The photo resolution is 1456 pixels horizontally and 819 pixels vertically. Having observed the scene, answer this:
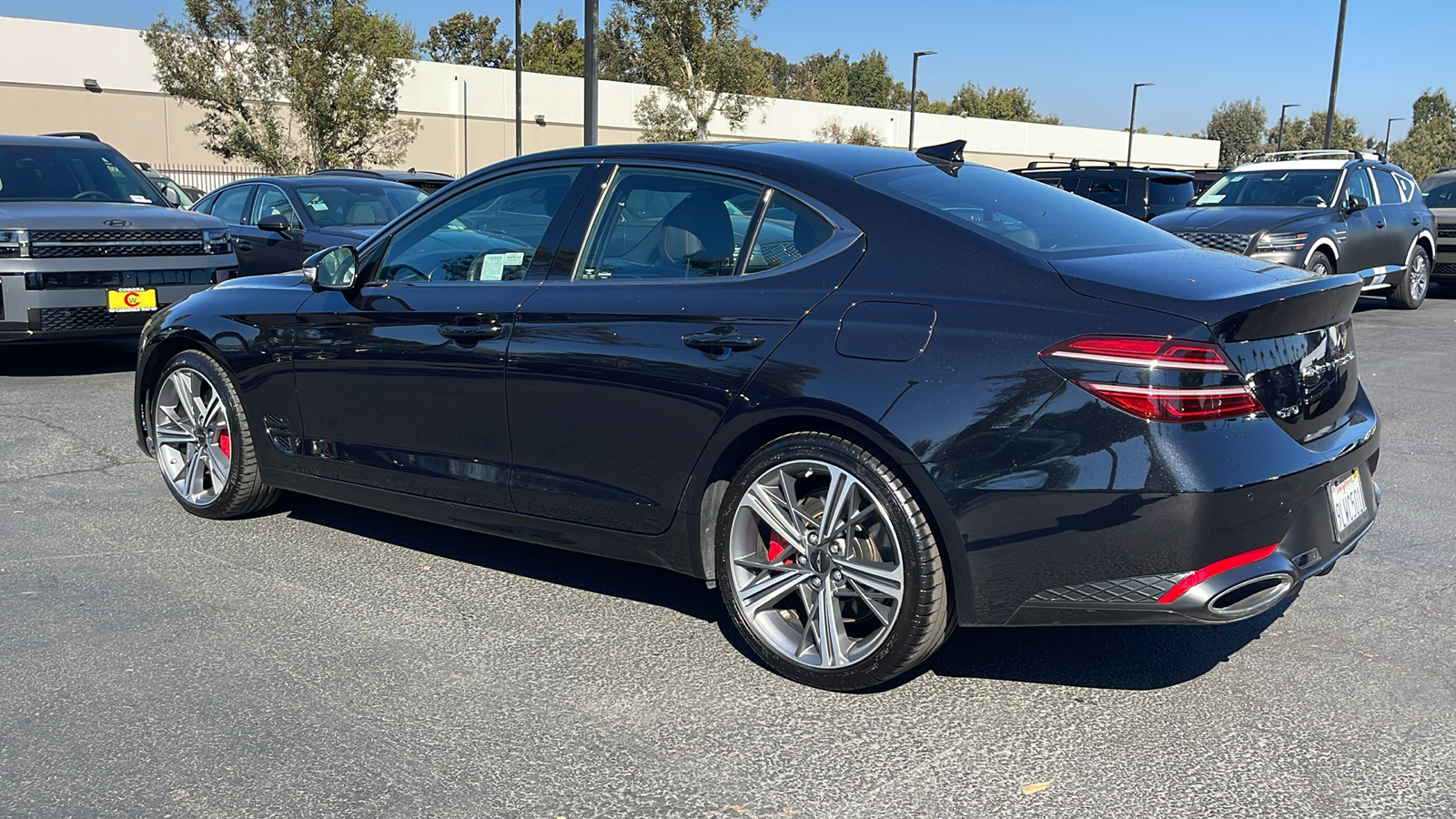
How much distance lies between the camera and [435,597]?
457 centimetres

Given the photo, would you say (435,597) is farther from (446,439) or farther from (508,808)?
(508,808)

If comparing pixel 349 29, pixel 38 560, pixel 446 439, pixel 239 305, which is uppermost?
pixel 349 29

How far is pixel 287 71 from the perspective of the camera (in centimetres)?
3011

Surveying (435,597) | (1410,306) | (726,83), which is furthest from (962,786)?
(726,83)

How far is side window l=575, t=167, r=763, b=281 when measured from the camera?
3.99 m

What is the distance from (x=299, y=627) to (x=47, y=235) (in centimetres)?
618

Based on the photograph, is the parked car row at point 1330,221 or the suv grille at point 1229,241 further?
the parked car row at point 1330,221

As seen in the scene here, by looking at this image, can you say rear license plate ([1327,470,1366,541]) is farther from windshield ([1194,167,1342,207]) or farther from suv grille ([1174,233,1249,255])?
windshield ([1194,167,1342,207])

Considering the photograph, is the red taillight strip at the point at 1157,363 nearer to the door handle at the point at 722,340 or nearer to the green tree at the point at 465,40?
the door handle at the point at 722,340

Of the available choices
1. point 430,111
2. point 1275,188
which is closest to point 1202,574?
point 1275,188

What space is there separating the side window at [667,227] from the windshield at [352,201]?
8350mm

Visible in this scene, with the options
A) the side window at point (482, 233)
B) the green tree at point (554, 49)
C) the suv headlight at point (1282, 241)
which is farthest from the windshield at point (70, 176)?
the green tree at point (554, 49)

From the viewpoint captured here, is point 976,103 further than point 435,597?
Yes

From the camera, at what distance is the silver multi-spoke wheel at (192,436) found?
552 cm
